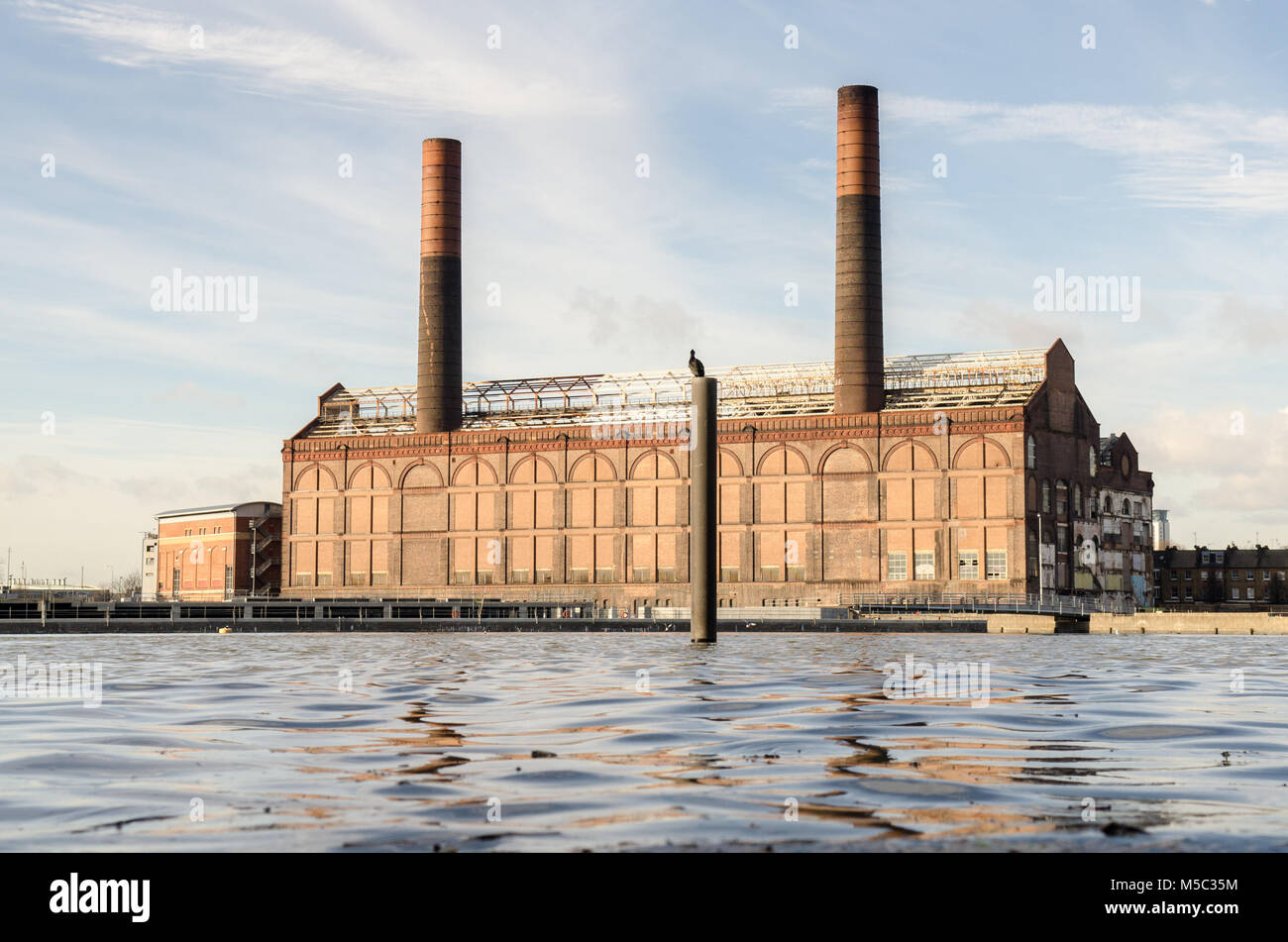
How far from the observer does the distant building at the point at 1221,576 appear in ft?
441

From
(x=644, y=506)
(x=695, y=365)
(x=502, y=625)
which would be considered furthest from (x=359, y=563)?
(x=695, y=365)

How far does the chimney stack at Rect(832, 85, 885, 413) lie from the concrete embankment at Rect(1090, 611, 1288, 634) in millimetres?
21050

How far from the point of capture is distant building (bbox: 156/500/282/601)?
100375 millimetres

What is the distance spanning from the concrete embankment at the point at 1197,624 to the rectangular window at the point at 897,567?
1329 centimetres

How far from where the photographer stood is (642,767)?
385 inches

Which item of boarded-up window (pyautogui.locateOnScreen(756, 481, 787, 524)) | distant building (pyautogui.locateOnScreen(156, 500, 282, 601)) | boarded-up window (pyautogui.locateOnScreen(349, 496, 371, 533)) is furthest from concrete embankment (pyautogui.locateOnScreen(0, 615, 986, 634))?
distant building (pyautogui.locateOnScreen(156, 500, 282, 601))

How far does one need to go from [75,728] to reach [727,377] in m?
75.4

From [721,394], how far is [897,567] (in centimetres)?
1694

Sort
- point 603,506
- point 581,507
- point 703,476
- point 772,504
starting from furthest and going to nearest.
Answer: point 581,507, point 603,506, point 772,504, point 703,476

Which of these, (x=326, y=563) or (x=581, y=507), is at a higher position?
(x=581, y=507)

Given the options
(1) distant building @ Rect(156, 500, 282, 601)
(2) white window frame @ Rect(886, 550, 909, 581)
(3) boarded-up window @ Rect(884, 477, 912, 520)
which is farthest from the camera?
(1) distant building @ Rect(156, 500, 282, 601)

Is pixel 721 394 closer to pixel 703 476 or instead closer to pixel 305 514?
pixel 305 514

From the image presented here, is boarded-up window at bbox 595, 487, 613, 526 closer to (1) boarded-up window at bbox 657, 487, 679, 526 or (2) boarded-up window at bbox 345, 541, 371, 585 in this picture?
(1) boarded-up window at bbox 657, 487, 679, 526

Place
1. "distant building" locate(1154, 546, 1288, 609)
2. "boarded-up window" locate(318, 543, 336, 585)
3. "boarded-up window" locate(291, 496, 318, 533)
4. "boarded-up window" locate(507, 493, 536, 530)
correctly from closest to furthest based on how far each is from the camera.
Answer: "boarded-up window" locate(507, 493, 536, 530), "boarded-up window" locate(318, 543, 336, 585), "boarded-up window" locate(291, 496, 318, 533), "distant building" locate(1154, 546, 1288, 609)
